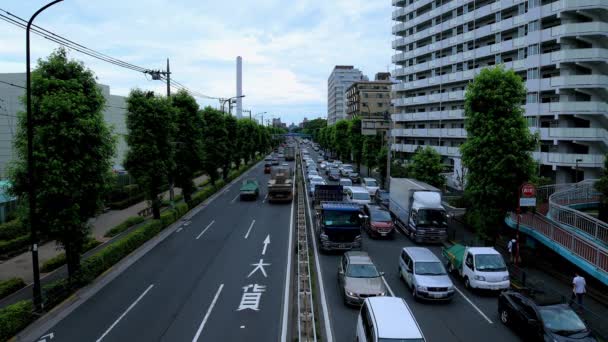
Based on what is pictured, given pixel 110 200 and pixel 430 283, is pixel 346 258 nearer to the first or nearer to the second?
pixel 430 283

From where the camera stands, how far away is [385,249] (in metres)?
27.1

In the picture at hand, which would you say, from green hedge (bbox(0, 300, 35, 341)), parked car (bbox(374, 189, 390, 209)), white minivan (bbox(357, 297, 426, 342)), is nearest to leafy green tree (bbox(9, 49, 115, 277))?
green hedge (bbox(0, 300, 35, 341))

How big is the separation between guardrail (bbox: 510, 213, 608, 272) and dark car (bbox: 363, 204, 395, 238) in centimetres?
818

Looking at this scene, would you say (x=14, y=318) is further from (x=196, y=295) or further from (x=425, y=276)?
(x=425, y=276)

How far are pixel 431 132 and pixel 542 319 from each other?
175 feet

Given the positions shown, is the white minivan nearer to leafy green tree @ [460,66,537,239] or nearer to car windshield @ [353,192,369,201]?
leafy green tree @ [460,66,537,239]

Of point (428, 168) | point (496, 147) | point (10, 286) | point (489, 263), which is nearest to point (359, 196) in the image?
point (428, 168)

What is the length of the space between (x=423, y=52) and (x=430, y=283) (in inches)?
2242

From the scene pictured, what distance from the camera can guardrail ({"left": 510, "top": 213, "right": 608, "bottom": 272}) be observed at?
18.4 m

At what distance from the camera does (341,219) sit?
2562 centimetres

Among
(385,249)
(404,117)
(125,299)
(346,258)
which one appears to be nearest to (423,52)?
(404,117)

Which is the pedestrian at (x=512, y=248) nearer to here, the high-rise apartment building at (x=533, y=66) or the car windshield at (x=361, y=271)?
the car windshield at (x=361, y=271)

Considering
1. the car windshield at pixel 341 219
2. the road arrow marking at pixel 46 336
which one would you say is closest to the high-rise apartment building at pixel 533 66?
the car windshield at pixel 341 219

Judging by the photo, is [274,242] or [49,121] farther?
[274,242]
